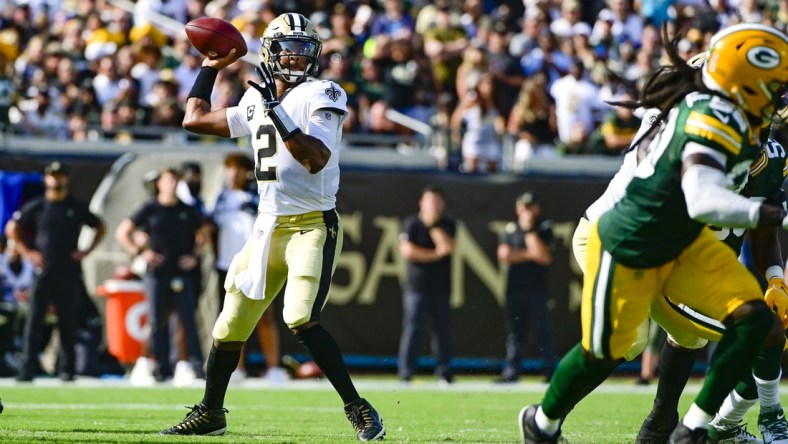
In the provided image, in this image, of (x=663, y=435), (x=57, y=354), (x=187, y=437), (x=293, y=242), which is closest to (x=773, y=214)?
(x=663, y=435)

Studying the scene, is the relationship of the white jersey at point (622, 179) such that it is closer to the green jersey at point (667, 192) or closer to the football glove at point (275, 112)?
the green jersey at point (667, 192)

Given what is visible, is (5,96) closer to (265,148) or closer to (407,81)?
(407,81)

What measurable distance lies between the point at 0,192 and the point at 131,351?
2.04 metres

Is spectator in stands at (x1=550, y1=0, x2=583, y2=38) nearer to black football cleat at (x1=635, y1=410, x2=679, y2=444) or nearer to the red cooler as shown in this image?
the red cooler

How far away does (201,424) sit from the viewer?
6688 mm

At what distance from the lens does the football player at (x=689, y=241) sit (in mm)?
5148

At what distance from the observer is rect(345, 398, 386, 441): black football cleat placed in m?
6.41

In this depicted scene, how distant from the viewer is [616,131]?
13.9 meters

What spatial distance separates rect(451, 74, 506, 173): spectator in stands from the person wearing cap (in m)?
3.92

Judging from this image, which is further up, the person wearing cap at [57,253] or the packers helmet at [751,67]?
the packers helmet at [751,67]

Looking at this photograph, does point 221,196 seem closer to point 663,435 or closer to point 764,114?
point 663,435

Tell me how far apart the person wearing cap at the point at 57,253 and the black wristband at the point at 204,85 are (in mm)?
5391

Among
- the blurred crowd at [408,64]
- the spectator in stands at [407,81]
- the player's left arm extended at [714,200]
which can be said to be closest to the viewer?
the player's left arm extended at [714,200]

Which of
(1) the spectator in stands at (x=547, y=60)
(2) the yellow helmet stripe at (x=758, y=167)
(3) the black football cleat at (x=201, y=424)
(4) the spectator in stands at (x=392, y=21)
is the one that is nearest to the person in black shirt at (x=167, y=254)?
(4) the spectator in stands at (x=392, y=21)
